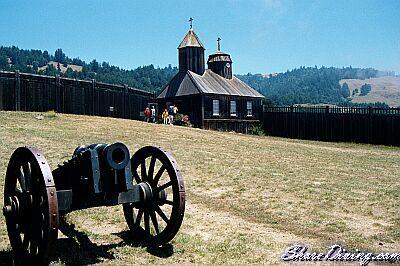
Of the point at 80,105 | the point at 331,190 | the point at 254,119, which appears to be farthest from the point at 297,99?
the point at 331,190

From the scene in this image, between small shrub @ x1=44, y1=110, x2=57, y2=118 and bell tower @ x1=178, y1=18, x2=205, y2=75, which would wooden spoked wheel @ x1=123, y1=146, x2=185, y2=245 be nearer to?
small shrub @ x1=44, y1=110, x2=57, y2=118

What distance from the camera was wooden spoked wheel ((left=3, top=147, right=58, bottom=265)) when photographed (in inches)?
185

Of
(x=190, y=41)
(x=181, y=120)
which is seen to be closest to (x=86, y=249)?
(x=181, y=120)

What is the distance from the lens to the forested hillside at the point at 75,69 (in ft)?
437

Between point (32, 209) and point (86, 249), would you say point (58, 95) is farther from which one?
point (32, 209)

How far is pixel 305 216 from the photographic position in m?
8.64

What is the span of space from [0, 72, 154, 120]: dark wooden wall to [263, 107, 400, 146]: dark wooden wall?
1349 cm

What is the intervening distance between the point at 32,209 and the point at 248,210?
5026 millimetres

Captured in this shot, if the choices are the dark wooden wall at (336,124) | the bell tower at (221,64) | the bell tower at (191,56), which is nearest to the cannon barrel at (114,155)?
the dark wooden wall at (336,124)

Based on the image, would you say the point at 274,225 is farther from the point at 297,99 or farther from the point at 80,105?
the point at 297,99

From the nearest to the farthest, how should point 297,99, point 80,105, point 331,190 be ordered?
point 331,190, point 80,105, point 297,99

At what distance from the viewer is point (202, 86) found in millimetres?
35500

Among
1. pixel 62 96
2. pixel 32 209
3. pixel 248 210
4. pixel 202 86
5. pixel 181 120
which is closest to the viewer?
pixel 32 209

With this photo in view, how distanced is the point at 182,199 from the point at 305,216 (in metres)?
3.71
